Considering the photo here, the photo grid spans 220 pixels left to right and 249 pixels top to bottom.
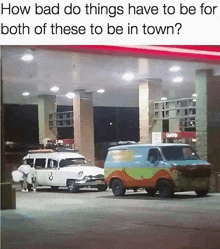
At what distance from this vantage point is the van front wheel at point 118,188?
66.6 feet

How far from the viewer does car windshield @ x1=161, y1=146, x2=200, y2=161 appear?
1939 cm

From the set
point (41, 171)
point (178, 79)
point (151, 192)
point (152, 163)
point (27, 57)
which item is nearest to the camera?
point (27, 57)

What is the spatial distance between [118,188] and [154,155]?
1948mm

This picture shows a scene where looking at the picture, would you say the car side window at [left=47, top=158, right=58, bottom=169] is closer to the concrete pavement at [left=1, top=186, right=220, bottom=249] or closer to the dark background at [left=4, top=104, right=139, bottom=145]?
the concrete pavement at [left=1, top=186, right=220, bottom=249]

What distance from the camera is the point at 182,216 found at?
13.2m

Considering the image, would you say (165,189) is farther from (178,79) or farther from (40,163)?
(178,79)

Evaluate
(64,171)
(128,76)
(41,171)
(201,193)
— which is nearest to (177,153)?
(201,193)

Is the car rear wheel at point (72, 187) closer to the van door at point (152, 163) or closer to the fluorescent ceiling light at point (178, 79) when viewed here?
the van door at point (152, 163)

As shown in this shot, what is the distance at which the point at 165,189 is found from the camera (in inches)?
741

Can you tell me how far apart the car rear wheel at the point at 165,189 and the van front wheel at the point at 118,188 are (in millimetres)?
1788

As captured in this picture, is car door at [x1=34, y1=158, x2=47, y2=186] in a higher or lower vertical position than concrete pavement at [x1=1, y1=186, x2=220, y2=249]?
higher

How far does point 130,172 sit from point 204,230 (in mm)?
9343

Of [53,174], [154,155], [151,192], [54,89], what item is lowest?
[151,192]

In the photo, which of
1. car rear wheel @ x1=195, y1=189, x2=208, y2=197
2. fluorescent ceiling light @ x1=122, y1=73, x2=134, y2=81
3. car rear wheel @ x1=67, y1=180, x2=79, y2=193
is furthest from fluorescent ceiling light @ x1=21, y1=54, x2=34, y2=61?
car rear wheel @ x1=195, y1=189, x2=208, y2=197
